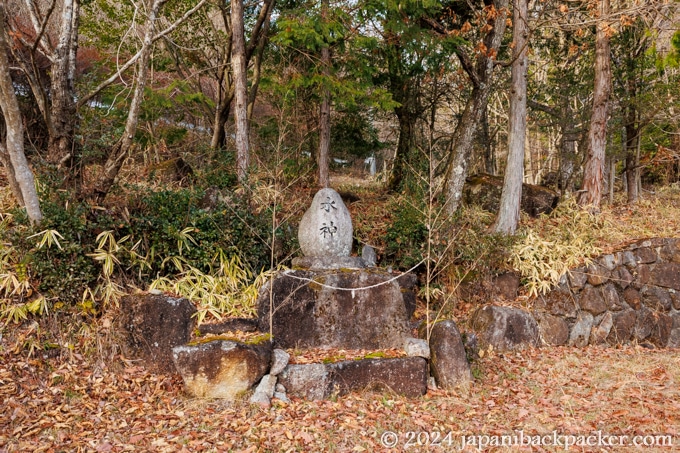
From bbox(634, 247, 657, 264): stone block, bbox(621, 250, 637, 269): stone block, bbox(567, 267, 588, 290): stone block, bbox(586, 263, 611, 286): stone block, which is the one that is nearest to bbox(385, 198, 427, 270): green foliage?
bbox(567, 267, 588, 290): stone block

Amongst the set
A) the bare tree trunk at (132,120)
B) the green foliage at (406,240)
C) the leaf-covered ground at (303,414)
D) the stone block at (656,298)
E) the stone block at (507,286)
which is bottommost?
the leaf-covered ground at (303,414)

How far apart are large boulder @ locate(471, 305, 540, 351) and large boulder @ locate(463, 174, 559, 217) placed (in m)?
2.96

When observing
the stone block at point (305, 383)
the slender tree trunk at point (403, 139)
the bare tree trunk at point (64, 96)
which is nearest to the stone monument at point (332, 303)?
the stone block at point (305, 383)

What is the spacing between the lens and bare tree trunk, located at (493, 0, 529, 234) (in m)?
7.54

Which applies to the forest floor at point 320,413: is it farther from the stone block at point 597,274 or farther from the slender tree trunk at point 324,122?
the slender tree trunk at point 324,122

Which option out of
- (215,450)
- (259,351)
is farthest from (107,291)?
(215,450)

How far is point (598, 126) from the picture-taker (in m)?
8.60

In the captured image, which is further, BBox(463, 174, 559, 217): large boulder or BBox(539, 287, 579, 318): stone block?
BBox(463, 174, 559, 217): large boulder

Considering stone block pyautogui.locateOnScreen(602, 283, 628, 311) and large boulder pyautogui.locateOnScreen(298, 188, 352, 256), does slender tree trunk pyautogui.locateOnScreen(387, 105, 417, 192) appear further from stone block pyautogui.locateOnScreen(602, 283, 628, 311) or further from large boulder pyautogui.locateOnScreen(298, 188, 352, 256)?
stone block pyautogui.locateOnScreen(602, 283, 628, 311)

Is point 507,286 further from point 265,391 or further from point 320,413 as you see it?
point 265,391

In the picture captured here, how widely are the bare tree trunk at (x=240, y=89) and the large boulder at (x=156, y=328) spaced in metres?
2.69

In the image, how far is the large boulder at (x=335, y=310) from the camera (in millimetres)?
5148

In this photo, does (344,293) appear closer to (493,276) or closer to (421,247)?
(421,247)

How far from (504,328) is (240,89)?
5.67m
